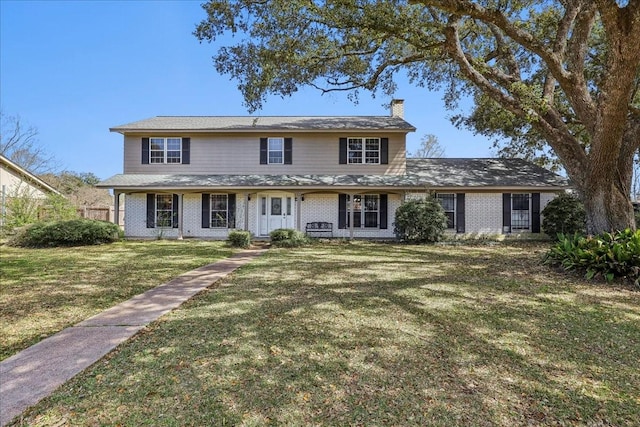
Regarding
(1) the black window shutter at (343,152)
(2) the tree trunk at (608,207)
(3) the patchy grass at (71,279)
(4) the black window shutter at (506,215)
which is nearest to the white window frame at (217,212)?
(3) the patchy grass at (71,279)

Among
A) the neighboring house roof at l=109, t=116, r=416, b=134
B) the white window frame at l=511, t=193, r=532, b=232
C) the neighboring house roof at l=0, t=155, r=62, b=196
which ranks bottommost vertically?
the white window frame at l=511, t=193, r=532, b=232

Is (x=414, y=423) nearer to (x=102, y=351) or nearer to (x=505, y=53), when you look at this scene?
(x=102, y=351)

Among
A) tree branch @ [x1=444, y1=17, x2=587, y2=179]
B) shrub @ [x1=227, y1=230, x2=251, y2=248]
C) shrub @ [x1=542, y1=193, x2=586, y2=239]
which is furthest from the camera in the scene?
shrub @ [x1=542, y1=193, x2=586, y2=239]

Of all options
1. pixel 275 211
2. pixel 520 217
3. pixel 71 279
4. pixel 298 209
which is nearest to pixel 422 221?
pixel 298 209

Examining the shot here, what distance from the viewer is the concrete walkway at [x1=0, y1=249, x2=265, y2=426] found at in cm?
284

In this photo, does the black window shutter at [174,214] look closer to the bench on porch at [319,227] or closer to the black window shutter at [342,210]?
the bench on porch at [319,227]

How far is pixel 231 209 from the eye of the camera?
1638 cm

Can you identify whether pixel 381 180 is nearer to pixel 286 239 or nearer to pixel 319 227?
pixel 319 227

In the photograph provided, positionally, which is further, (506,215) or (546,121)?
(506,215)

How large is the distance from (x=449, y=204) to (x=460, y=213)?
2.04ft

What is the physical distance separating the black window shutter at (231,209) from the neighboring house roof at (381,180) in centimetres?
91

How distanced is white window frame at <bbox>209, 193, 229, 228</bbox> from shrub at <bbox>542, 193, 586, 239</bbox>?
46.0 feet

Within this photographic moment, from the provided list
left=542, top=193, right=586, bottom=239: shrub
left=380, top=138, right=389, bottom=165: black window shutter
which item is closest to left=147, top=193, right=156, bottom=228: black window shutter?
left=380, top=138, right=389, bottom=165: black window shutter

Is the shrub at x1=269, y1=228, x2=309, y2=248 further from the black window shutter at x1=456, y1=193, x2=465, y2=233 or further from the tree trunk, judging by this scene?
the tree trunk
